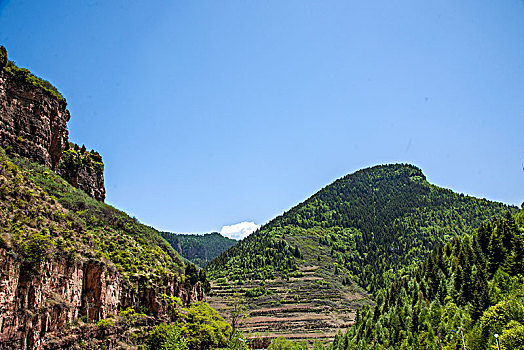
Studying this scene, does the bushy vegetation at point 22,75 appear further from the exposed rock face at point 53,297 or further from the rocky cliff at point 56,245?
the exposed rock face at point 53,297

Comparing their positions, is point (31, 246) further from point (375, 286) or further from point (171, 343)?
point (375, 286)

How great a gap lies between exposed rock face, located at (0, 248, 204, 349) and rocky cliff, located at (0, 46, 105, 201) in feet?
64.5

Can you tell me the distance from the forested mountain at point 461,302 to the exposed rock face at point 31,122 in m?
54.1

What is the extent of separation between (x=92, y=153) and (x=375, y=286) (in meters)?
131

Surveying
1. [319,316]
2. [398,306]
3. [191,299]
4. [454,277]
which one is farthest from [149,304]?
[319,316]

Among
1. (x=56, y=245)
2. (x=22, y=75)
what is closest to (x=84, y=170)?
(x=22, y=75)

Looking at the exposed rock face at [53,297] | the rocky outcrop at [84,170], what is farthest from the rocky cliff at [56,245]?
the rocky outcrop at [84,170]

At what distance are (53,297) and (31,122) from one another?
2703 centimetres

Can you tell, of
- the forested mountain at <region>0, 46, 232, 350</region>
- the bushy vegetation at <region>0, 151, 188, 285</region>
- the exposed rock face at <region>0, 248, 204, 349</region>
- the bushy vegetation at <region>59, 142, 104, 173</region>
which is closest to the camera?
the exposed rock face at <region>0, 248, 204, 349</region>

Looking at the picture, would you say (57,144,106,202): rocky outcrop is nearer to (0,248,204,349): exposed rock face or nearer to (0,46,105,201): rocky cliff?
(0,46,105,201): rocky cliff

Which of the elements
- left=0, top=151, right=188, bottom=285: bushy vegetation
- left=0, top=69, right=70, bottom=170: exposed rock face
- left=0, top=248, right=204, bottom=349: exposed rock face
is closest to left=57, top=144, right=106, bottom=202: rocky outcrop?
left=0, top=69, right=70, bottom=170: exposed rock face

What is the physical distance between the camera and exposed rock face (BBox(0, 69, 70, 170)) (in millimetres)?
48844

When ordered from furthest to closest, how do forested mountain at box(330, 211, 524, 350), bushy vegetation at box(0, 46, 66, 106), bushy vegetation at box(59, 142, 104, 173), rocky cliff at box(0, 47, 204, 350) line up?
bushy vegetation at box(59, 142, 104, 173) < bushy vegetation at box(0, 46, 66, 106) < forested mountain at box(330, 211, 524, 350) < rocky cliff at box(0, 47, 204, 350)

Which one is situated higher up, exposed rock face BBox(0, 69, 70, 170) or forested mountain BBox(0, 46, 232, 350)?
exposed rock face BBox(0, 69, 70, 170)
